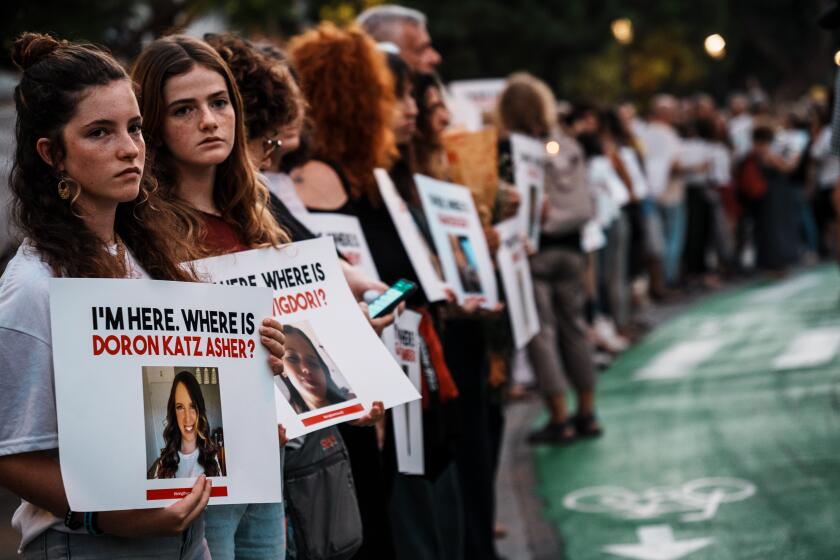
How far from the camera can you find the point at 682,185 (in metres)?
17.8

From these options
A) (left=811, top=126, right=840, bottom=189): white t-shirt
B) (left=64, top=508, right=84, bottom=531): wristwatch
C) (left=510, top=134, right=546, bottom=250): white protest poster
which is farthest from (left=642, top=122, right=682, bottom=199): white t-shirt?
(left=64, top=508, right=84, bottom=531): wristwatch

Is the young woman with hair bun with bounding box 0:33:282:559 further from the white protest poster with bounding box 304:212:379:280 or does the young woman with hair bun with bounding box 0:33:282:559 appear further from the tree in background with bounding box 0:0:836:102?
the tree in background with bounding box 0:0:836:102

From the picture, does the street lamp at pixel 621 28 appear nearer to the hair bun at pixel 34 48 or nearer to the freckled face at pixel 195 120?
the freckled face at pixel 195 120

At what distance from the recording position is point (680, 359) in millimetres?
12336

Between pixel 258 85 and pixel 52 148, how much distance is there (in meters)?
1.31

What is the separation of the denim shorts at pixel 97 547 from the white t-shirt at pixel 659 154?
14288mm

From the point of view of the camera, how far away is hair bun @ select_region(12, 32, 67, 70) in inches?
113

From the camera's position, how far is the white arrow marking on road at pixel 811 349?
11.2 m

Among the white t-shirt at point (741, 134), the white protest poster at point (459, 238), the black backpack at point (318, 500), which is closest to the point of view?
the black backpack at point (318, 500)

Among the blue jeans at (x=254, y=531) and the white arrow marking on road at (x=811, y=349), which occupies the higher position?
the white arrow marking on road at (x=811, y=349)

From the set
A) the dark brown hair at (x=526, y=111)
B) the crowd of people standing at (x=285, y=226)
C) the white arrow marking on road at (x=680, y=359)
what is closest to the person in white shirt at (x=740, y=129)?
the white arrow marking on road at (x=680, y=359)

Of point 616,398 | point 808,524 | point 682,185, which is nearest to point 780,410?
point 616,398

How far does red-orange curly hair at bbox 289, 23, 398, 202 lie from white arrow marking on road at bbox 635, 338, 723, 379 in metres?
6.76

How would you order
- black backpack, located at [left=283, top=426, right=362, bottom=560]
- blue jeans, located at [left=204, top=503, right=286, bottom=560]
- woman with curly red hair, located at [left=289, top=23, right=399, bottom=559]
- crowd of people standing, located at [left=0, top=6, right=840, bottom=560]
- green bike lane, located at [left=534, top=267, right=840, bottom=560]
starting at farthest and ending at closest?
1. green bike lane, located at [left=534, top=267, right=840, bottom=560]
2. woman with curly red hair, located at [left=289, top=23, right=399, bottom=559]
3. black backpack, located at [left=283, top=426, right=362, bottom=560]
4. blue jeans, located at [left=204, top=503, right=286, bottom=560]
5. crowd of people standing, located at [left=0, top=6, right=840, bottom=560]
